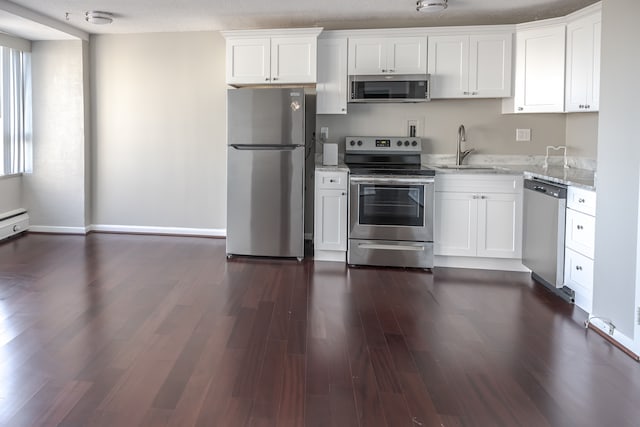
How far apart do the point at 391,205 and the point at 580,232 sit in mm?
1565

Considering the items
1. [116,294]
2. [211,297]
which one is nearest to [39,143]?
[116,294]

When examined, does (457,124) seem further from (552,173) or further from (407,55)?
(552,173)

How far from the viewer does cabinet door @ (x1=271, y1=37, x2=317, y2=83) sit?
15.0 ft

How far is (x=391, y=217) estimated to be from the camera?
4367 mm

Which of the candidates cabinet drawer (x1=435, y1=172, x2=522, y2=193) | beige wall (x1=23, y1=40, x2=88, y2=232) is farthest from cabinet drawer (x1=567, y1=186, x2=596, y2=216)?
beige wall (x1=23, y1=40, x2=88, y2=232)

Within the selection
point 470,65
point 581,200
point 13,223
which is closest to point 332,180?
point 470,65

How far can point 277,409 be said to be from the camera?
203 cm

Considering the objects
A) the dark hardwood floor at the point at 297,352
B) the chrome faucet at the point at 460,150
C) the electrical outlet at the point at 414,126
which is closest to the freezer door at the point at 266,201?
the dark hardwood floor at the point at 297,352

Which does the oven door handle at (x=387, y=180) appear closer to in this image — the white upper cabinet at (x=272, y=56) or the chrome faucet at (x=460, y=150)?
the chrome faucet at (x=460, y=150)

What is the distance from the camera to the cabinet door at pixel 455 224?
170 inches

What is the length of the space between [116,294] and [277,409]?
2.01m

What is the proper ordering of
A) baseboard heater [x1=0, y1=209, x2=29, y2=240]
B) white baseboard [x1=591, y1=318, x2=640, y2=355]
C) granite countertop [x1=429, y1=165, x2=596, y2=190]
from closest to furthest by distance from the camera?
white baseboard [x1=591, y1=318, x2=640, y2=355]
granite countertop [x1=429, y1=165, x2=596, y2=190]
baseboard heater [x1=0, y1=209, x2=29, y2=240]

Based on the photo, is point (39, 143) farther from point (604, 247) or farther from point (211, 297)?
point (604, 247)

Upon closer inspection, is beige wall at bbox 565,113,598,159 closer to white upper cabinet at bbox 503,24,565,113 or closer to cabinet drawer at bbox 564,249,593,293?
white upper cabinet at bbox 503,24,565,113
